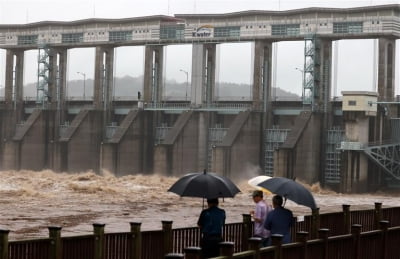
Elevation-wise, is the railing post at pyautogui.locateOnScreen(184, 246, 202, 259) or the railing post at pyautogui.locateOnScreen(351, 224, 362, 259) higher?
the railing post at pyautogui.locateOnScreen(184, 246, 202, 259)

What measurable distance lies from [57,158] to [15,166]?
509cm

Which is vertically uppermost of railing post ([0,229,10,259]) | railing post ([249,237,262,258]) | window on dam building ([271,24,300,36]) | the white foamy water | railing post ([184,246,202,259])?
window on dam building ([271,24,300,36])

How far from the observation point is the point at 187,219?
40.0m

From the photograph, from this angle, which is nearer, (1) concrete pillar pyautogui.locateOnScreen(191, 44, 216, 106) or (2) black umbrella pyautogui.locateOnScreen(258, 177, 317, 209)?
(2) black umbrella pyautogui.locateOnScreen(258, 177, 317, 209)

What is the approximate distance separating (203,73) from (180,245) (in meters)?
61.6

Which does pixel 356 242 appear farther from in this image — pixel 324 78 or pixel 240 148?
pixel 324 78

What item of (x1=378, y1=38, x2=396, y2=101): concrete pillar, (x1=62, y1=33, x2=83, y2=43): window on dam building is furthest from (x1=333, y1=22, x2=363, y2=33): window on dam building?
(x1=62, y1=33, x2=83, y2=43): window on dam building

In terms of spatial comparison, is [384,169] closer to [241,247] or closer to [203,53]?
[203,53]

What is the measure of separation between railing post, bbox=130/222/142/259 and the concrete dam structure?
50.6 meters

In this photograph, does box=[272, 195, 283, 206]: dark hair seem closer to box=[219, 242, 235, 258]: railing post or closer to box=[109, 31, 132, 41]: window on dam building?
box=[219, 242, 235, 258]: railing post

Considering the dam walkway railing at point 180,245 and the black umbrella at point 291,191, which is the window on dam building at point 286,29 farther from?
the black umbrella at point 291,191

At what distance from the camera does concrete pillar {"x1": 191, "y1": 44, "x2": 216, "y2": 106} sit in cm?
7669

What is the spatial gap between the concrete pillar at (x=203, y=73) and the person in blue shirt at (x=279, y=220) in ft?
205

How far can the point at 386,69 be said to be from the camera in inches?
2687
